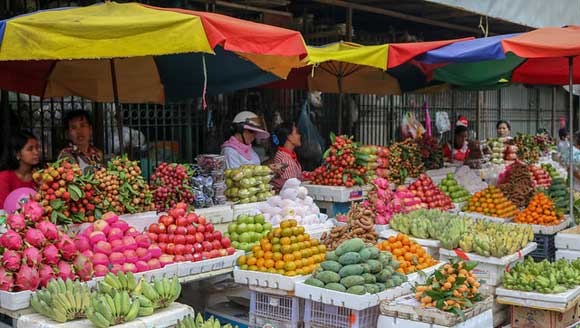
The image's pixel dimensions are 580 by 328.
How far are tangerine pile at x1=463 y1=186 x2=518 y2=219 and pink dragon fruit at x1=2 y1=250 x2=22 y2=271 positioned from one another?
5.17m

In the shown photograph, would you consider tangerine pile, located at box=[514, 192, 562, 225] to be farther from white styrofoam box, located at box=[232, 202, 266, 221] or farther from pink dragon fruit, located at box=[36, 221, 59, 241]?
pink dragon fruit, located at box=[36, 221, 59, 241]

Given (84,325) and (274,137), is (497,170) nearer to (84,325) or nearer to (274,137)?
(274,137)

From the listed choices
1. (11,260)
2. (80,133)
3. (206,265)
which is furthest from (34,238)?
(80,133)

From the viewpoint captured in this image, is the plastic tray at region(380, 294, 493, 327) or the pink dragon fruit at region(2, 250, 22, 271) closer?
the pink dragon fruit at region(2, 250, 22, 271)

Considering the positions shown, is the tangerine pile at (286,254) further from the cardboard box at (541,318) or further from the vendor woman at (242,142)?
the vendor woman at (242,142)

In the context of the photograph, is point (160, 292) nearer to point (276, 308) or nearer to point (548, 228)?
point (276, 308)

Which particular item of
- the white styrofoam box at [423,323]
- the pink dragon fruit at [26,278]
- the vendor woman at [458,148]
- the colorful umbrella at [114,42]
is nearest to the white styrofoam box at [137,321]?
the pink dragon fruit at [26,278]

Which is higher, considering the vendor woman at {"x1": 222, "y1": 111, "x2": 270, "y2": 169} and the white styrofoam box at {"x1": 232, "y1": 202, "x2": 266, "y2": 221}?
the vendor woman at {"x1": 222, "y1": 111, "x2": 270, "y2": 169}

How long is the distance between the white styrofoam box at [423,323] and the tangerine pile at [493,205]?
2921 mm

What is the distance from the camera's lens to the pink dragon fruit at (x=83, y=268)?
402cm

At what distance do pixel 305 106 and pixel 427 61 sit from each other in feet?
9.83

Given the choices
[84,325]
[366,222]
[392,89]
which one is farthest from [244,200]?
[392,89]

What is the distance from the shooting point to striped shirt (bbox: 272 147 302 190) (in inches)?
293

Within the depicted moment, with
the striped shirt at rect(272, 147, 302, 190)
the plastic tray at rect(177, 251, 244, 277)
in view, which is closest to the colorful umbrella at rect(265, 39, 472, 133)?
the striped shirt at rect(272, 147, 302, 190)
